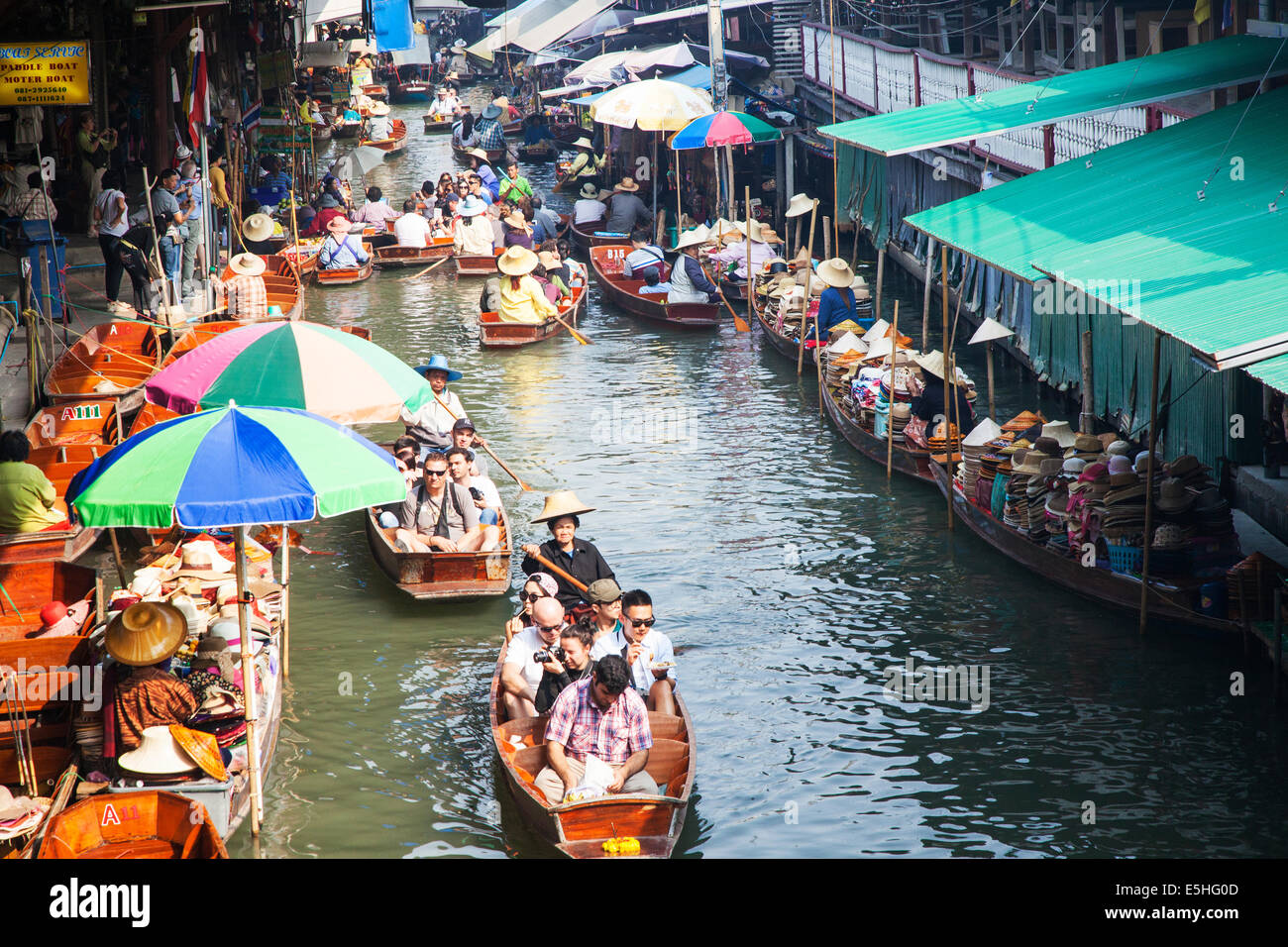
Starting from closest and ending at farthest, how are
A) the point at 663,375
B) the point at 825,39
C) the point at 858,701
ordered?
the point at 858,701 → the point at 663,375 → the point at 825,39

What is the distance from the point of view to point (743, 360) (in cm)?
1973

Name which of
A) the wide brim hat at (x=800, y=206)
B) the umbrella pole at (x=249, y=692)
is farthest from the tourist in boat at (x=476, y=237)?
the umbrella pole at (x=249, y=692)

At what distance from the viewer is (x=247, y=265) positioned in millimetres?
18875

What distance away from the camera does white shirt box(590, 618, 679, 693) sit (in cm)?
868

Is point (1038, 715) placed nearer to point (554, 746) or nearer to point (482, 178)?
point (554, 746)

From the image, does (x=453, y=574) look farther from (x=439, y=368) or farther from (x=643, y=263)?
(x=643, y=263)

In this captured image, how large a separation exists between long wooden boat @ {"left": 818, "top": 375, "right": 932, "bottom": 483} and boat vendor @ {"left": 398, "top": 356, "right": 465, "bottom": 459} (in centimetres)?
442

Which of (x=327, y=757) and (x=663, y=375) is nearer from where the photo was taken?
(x=327, y=757)

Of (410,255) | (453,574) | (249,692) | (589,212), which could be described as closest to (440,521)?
(453,574)

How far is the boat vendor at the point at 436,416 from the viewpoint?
44.4ft

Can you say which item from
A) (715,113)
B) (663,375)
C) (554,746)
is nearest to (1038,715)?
(554,746)

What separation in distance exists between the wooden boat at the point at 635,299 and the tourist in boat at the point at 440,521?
10.0m

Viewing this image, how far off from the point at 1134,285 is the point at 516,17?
3200cm

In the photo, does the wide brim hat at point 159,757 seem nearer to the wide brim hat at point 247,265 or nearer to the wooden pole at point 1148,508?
the wooden pole at point 1148,508
